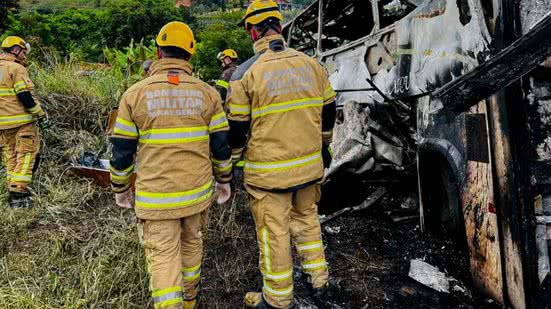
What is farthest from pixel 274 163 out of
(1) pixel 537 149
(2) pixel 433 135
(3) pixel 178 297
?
(1) pixel 537 149

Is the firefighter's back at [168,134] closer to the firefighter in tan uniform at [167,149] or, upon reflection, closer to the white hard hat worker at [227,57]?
the firefighter in tan uniform at [167,149]

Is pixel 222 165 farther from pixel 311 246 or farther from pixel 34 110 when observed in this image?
pixel 34 110

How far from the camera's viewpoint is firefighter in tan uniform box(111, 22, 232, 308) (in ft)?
6.41

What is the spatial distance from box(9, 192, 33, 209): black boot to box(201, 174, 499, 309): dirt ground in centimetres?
196


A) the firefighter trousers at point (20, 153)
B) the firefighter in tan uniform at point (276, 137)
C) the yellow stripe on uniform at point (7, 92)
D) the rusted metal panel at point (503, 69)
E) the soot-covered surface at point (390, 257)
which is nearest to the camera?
the rusted metal panel at point (503, 69)

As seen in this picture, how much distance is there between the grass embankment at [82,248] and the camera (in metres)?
2.36

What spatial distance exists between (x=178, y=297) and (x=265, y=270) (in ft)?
1.65

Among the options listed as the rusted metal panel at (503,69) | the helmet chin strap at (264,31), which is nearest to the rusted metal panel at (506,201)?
the rusted metal panel at (503,69)

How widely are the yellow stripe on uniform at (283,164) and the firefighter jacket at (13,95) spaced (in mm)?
2957

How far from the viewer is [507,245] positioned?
5.87 feet

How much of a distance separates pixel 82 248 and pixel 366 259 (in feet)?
6.83

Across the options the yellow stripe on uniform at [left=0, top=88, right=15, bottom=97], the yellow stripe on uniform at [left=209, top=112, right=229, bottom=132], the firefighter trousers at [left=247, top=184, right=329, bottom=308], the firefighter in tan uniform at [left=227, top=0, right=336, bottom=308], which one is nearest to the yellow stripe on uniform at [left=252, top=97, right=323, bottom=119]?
the firefighter in tan uniform at [left=227, top=0, right=336, bottom=308]

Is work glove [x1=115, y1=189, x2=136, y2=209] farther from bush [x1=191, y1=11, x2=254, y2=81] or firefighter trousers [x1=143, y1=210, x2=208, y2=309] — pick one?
bush [x1=191, y1=11, x2=254, y2=81]

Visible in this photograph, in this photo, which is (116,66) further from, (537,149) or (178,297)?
(537,149)
